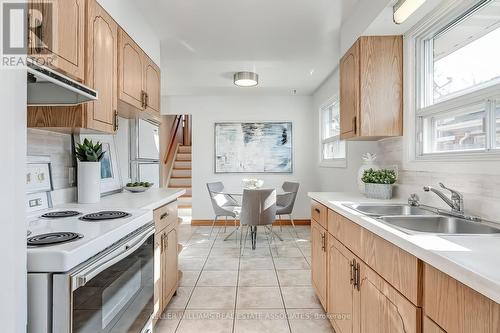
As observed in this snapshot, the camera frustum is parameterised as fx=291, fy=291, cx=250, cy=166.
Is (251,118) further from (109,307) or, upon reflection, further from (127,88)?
(109,307)

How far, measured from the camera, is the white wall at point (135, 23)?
1982 mm

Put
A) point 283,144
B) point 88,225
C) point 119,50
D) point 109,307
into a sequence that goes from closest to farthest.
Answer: point 109,307, point 88,225, point 119,50, point 283,144

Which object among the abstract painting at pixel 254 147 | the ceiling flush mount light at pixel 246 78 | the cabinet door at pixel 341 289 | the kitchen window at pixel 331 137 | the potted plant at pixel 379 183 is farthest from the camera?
the abstract painting at pixel 254 147

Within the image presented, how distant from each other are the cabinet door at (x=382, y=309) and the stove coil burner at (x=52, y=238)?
1.23 m

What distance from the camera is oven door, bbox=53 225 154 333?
920mm

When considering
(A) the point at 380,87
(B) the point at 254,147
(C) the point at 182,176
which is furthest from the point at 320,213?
(C) the point at 182,176

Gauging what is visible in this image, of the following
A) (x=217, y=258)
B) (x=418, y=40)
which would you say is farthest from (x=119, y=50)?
(x=217, y=258)

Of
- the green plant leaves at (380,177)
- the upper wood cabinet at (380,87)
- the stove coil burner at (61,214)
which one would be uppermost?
the upper wood cabinet at (380,87)

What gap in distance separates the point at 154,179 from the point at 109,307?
2195mm

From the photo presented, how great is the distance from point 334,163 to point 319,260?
221 centimetres

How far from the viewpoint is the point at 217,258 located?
3586 millimetres

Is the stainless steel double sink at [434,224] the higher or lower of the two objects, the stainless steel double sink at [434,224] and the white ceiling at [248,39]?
the lower

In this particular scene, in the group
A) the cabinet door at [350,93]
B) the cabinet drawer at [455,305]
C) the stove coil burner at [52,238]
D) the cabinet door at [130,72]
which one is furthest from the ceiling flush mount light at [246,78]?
the cabinet drawer at [455,305]

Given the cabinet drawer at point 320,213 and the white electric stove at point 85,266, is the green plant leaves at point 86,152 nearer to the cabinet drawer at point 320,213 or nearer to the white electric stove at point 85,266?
the white electric stove at point 85,266
